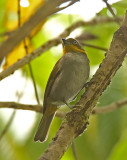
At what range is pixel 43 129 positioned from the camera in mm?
3451

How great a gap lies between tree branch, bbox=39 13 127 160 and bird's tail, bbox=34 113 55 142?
3.72 feet

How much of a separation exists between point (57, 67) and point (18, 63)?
0.85 metres

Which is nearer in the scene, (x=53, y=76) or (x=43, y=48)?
(x=43, y=48)

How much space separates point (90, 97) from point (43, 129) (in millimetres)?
1351

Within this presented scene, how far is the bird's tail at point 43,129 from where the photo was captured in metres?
3.26

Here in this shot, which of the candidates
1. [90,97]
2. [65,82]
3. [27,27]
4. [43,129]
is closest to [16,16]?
[65,82]

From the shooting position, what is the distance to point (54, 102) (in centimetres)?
371

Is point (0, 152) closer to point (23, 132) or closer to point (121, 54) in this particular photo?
point (23, 132)

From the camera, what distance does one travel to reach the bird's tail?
326cm

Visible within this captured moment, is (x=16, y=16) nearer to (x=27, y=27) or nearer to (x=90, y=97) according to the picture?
(x=90, y=97)

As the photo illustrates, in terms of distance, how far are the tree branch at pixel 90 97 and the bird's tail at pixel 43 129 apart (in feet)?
3.72

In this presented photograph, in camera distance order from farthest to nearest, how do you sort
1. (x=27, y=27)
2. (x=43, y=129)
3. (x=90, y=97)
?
(x=43, y=129) < (x=90, y=97) < (x=27, y=27)

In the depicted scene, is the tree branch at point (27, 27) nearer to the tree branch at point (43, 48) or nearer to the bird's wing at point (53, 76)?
the tree branch at point (43, 48)

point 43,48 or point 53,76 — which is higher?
point 43,48
